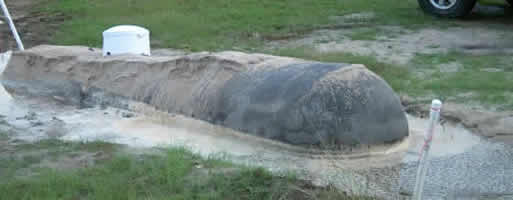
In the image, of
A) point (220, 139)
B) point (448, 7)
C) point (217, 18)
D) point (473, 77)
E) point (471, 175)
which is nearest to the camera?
point (471, 175)

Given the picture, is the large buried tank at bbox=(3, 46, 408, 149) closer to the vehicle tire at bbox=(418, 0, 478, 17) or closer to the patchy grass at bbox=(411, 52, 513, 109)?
the patchy grass at bbox=(411, 52, 513, 109)

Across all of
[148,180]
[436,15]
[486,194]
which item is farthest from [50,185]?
[436,15]

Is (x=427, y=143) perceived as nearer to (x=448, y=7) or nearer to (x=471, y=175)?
(x=471, y=175)

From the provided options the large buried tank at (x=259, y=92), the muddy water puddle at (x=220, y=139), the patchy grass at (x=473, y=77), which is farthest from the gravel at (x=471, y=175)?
the patchy grass at (x=473, y=77)

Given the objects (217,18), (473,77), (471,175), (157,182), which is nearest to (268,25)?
(217,18)

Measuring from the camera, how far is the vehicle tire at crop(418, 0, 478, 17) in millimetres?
11539

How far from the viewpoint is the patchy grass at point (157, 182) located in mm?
5031

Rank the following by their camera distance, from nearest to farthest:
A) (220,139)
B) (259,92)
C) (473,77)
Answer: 1. (259,92)
2. (220,139)
3. (473,77)

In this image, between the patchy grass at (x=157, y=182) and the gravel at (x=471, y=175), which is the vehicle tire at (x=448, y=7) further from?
the patchy grass at (x=157, y=182)

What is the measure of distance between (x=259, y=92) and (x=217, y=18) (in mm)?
5573

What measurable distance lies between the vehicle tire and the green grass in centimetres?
14

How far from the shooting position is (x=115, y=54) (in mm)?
8469

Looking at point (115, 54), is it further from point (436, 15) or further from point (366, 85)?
point (436, 15)

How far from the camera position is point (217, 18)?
473 inches
